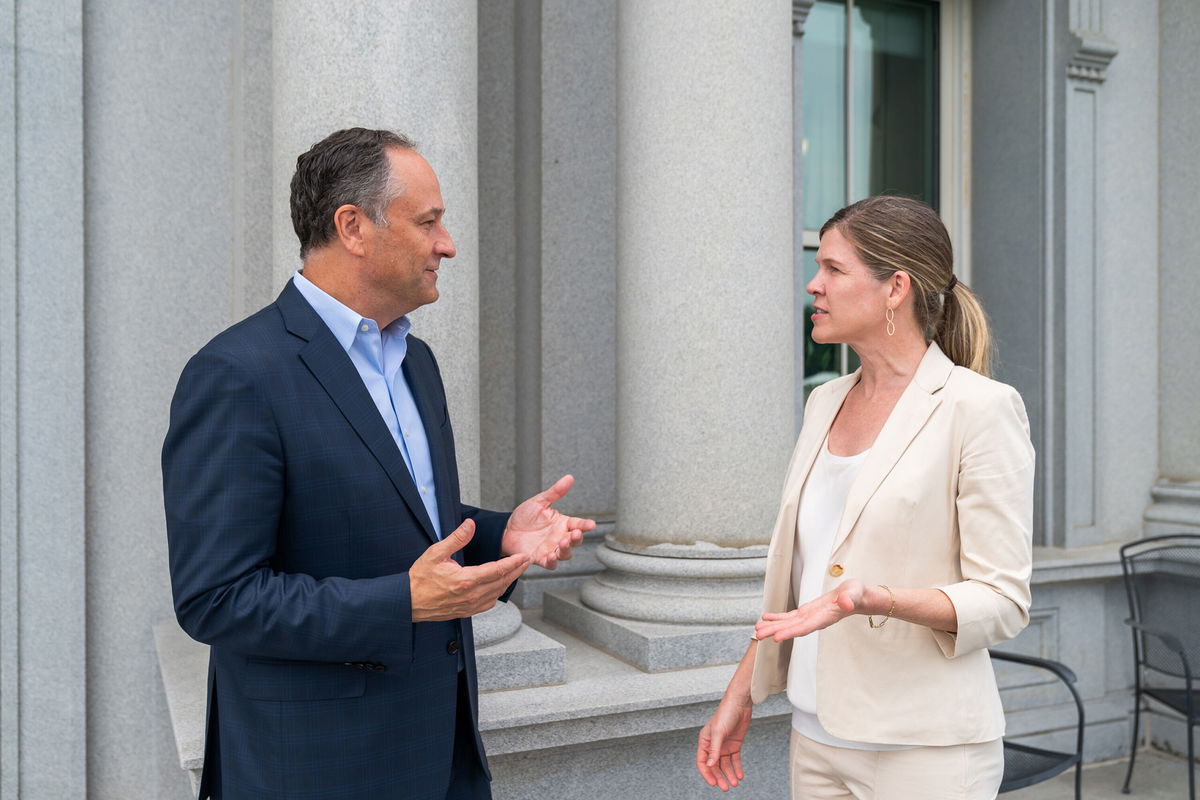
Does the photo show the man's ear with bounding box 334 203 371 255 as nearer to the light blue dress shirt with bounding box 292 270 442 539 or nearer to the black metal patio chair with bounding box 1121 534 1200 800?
the light blue dress shirt with bounding box 292 270 442 539

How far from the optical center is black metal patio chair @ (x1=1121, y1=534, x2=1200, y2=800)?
16.5 ft

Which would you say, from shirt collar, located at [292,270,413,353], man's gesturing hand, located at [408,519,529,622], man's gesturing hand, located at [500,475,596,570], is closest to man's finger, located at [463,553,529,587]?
man's gesturing hand, located at [408,519,529,622]

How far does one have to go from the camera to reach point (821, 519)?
2.23 metres

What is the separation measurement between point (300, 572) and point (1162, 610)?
536 centimetres

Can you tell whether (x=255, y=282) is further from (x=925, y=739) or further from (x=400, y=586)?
(x=925, y=739)

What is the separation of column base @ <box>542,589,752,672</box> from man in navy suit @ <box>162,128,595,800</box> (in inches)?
49.1

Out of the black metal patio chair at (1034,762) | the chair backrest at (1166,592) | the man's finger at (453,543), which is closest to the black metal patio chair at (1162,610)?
the chair backrest at (1166,592)

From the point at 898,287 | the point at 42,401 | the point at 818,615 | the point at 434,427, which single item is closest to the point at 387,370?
the point at 434,427

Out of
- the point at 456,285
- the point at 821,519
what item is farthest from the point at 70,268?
the point at 821,519

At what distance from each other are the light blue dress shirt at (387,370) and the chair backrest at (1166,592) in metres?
4.34

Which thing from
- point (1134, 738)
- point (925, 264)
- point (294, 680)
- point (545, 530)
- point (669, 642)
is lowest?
point (1134, 738)

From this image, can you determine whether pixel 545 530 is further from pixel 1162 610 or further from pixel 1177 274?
pixel 1177 274

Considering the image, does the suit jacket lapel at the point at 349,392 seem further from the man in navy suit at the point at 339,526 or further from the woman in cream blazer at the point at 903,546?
the woman in cream blazer at the point at 903,546

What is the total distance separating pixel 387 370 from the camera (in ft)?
6.84
